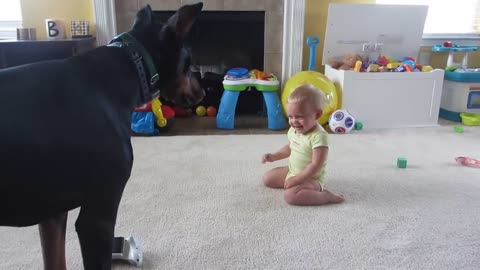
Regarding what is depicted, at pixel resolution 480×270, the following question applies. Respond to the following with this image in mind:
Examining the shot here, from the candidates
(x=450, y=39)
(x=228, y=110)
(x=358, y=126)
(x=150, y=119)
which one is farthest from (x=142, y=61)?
(x=450, y=39)

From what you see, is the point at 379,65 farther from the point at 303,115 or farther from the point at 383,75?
the point at 303,115

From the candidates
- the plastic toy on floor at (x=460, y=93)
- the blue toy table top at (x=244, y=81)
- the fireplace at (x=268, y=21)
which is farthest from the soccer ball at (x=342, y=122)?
the plastic toy on floor at (x=460, y=93)

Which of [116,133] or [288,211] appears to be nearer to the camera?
[116,133]

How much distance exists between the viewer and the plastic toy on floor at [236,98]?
10.2 ft

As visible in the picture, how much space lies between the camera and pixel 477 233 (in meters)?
1.54

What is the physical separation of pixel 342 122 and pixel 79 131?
2.22 metres

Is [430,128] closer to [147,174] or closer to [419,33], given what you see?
[419,33]

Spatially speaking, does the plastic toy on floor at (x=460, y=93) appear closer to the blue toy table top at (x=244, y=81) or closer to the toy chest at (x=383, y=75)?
the toy chest at (x=383, y=75)

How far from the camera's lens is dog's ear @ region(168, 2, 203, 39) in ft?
3.69

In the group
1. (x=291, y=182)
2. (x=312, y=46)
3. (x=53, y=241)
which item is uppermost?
(x=312, y=46)

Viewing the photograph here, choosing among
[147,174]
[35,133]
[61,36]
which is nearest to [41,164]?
[35,133]

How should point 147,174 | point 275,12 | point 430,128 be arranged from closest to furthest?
point 147,174, point 430,128, point 275,12

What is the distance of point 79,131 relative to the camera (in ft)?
3.06

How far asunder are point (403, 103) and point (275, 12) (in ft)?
3.99
